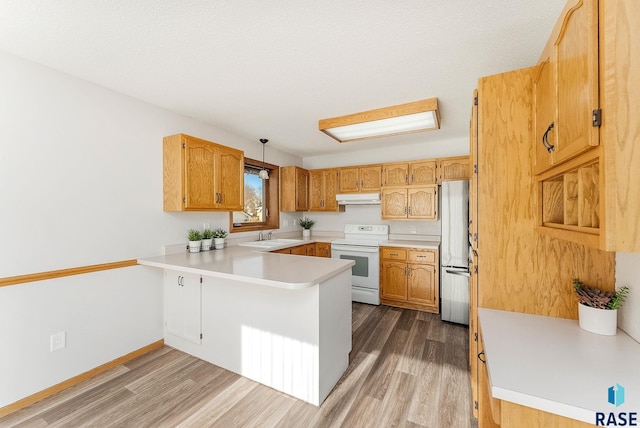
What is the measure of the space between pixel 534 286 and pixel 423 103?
1.87 metres

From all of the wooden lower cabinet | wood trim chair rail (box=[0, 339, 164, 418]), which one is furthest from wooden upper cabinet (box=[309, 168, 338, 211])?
wood trim chair rail (box=[0, 339, 164, 418])

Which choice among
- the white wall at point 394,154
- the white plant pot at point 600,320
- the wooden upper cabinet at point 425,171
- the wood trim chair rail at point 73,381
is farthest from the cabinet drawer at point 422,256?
the wood trim chair rail at point 73,381

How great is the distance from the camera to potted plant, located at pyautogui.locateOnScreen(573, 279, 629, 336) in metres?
1.06

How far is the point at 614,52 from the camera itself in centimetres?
66

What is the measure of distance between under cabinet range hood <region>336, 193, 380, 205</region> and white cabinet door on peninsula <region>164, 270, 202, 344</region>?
2625mm

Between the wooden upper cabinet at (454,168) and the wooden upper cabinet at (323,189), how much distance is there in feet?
5.61

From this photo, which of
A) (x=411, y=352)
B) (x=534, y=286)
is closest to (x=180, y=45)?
(x=534, y=286)

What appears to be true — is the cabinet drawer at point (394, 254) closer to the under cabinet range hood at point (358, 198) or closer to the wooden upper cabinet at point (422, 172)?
the under cabinet range hood at point (358, 198)

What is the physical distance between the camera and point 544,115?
114 centimetres

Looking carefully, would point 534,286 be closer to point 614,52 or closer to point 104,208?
point 614,52

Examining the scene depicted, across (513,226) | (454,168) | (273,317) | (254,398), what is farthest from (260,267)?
(454,168)

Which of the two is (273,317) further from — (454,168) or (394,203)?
(454,168)

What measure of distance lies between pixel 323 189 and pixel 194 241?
2452mm

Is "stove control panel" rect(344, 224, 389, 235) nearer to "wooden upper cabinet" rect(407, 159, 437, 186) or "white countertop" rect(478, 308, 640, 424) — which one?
"wooden upper cabinet" rect(407, 159, 437, 186)
